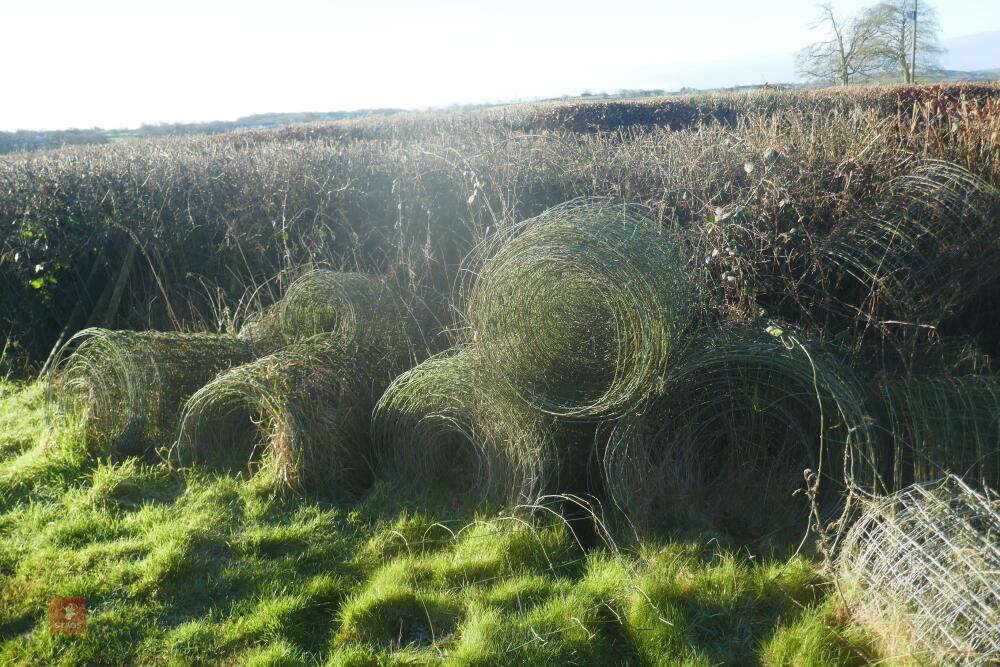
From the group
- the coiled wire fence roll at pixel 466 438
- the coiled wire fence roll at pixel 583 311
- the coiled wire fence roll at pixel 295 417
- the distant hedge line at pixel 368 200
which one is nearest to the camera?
the coiled wire fence roll at pixel 583 311

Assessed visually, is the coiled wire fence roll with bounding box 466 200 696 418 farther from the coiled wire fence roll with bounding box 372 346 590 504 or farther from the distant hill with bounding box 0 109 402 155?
the distant hill with bounding box 0 109 402 155

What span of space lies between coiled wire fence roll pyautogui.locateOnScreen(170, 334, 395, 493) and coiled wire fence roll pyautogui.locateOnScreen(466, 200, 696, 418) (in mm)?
1062

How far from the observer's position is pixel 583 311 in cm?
388

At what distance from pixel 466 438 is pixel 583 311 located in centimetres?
104

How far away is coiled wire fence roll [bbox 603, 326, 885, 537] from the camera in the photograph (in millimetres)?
3686

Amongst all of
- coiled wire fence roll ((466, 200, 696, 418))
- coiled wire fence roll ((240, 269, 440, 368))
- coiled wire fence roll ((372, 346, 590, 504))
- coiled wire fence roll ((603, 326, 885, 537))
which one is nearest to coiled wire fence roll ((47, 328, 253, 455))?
coiled wire fence roll ((240, 269, 440, 368))

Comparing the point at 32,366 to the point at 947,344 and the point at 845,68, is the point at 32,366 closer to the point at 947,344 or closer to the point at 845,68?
the point at 947,344

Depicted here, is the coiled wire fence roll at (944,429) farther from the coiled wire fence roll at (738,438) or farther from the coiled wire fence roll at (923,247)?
the coiled wire fence roll at (923,247)

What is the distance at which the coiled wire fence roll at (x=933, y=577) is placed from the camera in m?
2.40

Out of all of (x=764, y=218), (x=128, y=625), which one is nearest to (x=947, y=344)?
(x=764, y=218)

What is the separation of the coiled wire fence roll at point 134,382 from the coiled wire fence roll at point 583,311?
2.17m

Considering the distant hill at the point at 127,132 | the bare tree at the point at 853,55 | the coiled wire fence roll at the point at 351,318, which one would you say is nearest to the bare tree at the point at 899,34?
the bare tree at the point at 853,55

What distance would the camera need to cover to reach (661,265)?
374 cm

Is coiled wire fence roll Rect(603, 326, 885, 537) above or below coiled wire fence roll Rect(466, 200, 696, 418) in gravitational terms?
below
